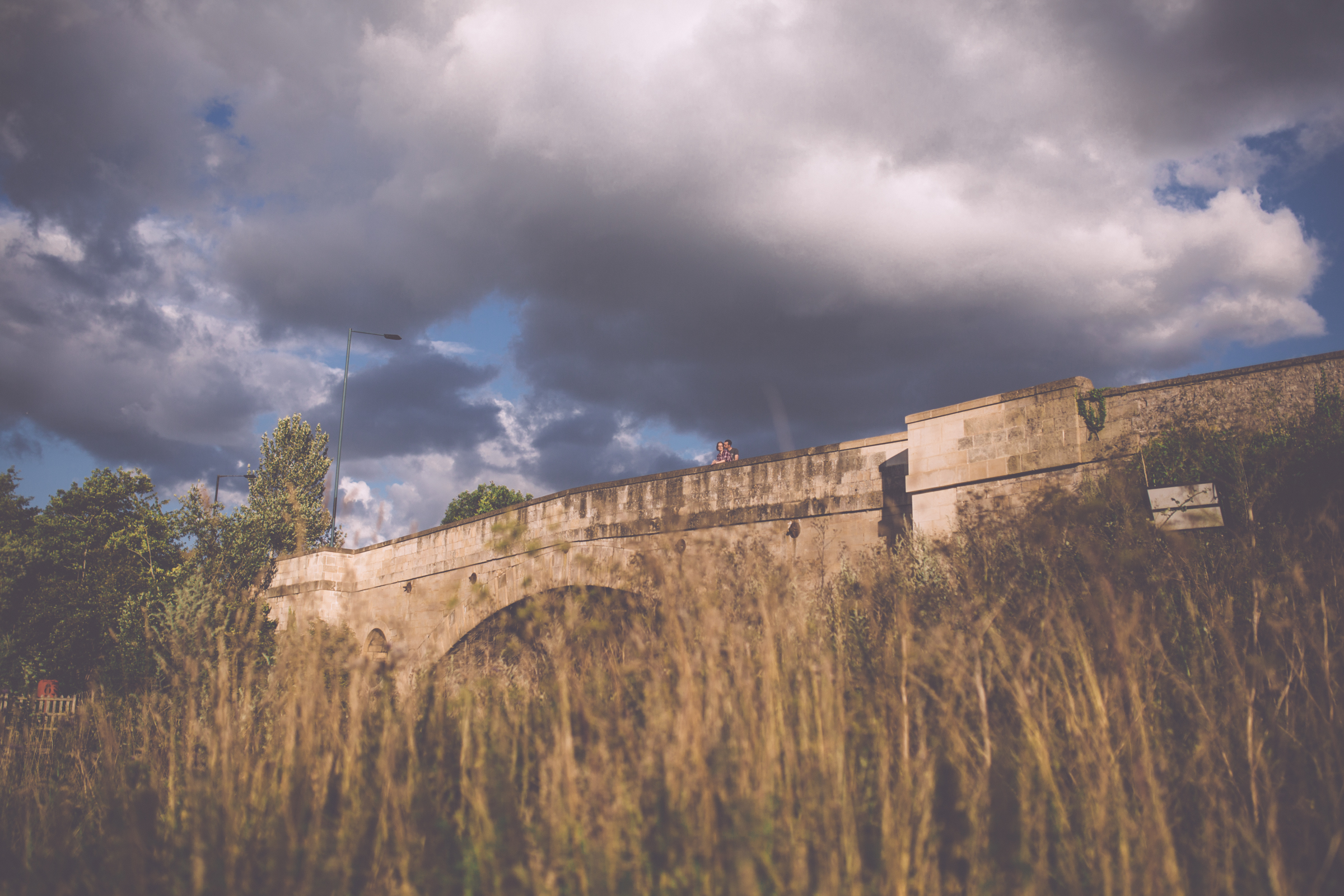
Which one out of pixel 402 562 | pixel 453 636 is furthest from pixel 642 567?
pixel 402 562

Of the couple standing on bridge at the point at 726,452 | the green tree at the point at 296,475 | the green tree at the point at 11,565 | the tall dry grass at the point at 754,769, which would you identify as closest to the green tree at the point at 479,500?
the green tree at the point at 296,475

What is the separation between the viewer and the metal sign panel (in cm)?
705

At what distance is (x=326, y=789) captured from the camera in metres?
2.96

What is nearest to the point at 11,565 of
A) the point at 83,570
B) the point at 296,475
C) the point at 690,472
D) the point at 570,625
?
the point at 83,570

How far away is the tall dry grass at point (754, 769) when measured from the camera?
237 cm

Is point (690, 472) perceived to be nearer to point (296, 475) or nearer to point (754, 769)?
point (754, 769)

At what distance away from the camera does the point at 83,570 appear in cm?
2130

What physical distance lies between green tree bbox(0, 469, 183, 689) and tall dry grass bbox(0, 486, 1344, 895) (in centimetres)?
1796

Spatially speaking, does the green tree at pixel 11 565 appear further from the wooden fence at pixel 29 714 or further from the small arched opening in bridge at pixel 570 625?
the small arched opening in bridge at pixel 570 625

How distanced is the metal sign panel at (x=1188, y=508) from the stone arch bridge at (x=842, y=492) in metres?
0.65

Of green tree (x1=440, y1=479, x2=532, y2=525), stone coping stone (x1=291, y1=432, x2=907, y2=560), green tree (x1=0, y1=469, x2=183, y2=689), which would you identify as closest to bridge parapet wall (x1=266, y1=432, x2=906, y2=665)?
stone coping stone (x1=291, y1=432, x2=907, y2=560)

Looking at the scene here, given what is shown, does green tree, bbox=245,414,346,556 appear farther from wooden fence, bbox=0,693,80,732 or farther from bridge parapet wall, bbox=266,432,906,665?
wooden fence, bbox=0,693,80,732

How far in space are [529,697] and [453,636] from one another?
1086 centimetres

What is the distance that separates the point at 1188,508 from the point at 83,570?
25862mm
